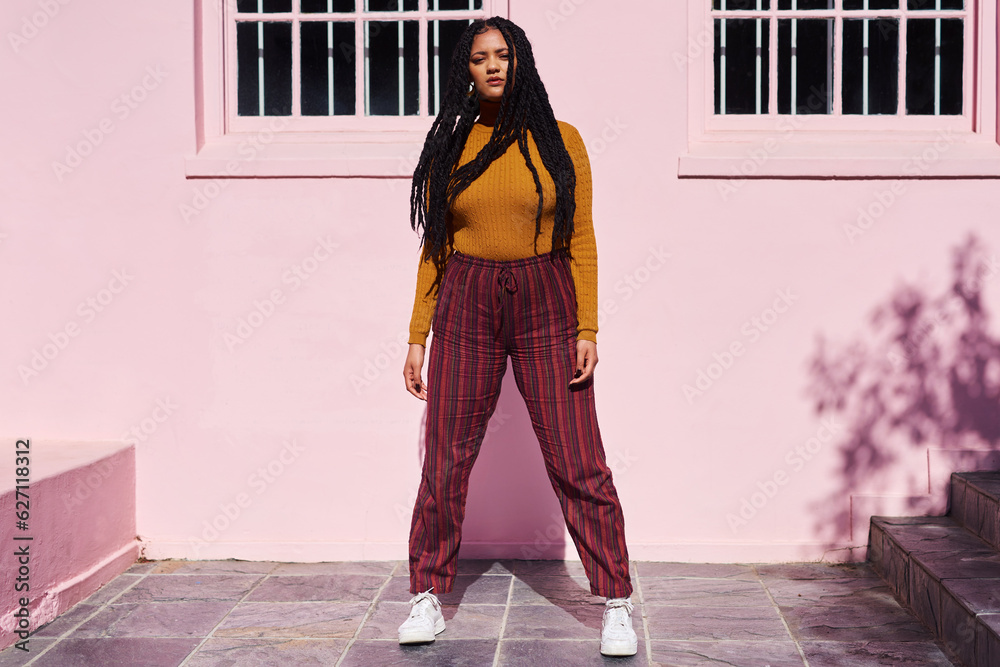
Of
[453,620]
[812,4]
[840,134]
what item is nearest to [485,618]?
[453,620]

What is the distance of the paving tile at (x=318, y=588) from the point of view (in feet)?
12.1

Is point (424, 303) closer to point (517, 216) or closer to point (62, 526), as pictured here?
point (517, 216)

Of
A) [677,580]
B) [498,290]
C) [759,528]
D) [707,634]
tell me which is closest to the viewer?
[498,290]

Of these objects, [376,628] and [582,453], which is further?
[376,628]

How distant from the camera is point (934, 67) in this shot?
4.27m

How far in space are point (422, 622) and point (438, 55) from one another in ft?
8.91

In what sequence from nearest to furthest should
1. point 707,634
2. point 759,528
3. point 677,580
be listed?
point 707,634, point 677,580, point 759,528

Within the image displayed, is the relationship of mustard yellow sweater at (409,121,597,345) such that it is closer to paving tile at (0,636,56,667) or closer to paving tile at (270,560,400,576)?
paving tile at (270,560,400,576)

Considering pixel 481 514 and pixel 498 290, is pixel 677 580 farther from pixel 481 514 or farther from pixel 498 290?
pixel 498 290

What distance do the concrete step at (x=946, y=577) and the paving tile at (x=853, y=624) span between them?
0.06 metres

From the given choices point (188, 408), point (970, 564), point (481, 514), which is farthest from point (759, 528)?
point (188, 408)

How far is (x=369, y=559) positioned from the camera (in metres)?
4.20

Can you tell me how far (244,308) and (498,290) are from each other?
5.59 ft

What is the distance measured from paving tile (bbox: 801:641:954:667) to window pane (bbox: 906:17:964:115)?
8.36 feet
